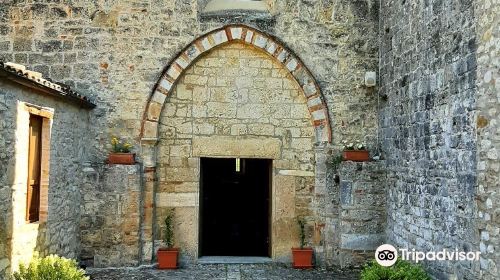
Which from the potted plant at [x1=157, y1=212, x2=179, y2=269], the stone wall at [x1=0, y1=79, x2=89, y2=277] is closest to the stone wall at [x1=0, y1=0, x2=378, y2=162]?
the stone wall at [x1=0, y1=79, x2=89, y2=277]

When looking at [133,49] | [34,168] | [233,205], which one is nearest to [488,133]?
[34,168]

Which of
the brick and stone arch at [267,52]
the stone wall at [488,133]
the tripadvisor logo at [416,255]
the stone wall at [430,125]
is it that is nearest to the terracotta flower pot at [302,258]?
the tripadvisor logo at [416,255]

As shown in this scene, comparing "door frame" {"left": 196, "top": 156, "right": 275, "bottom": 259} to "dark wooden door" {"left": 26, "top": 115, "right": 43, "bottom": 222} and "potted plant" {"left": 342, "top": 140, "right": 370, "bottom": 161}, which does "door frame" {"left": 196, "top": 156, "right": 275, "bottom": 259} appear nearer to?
"potted plant" {"left": 342, "top": 140, "right": 370, "bottom": 161}

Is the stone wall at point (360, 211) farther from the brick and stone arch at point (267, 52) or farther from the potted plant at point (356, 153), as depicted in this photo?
the brick and stone arch at point (267, 52)

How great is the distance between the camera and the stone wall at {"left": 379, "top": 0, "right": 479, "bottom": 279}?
19.1 ft

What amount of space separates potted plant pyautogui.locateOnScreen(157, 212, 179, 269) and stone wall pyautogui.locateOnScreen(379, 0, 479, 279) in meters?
3.29

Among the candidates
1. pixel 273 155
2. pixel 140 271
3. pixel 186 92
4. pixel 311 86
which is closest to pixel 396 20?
pixel 311 86

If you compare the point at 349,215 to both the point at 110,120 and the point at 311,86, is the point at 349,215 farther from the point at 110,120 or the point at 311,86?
the point at 110,120

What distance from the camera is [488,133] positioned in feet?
17.3

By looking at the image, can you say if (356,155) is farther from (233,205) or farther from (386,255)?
(233,205)

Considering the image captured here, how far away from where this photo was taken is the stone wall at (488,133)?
5.11 metres

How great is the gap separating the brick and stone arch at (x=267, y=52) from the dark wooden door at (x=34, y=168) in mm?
2156

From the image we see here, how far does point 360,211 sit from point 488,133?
11.3 feet

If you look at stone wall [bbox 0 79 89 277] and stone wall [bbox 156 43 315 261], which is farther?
stone wall [bbox 156 43 315 261]
